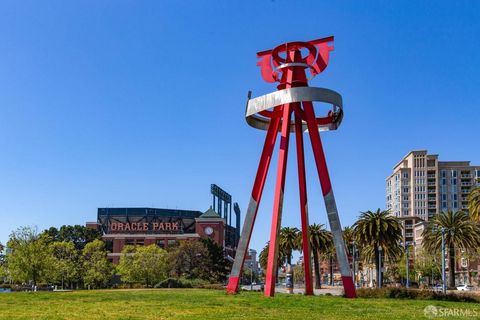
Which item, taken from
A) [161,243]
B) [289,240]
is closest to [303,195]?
[289,240]

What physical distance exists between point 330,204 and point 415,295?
7.77 m

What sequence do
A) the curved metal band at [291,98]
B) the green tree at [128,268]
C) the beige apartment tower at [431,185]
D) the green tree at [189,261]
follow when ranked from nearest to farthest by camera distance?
the curved metal band at [291,98]
the green tree at [128,268]
the green tree at [189,261]
the beige apartment tower at [431,185]

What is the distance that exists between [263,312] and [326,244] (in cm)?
5588

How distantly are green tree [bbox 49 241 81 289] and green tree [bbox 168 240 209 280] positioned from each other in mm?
16165

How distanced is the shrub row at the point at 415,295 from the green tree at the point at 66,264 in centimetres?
5911

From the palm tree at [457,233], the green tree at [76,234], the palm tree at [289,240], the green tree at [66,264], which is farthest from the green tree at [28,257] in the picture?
the green tree at [76,234]

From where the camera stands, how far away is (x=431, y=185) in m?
166

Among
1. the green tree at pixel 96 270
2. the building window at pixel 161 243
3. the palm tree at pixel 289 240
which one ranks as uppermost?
the palm tree at pixel 289 240

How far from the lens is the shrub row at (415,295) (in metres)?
33.6

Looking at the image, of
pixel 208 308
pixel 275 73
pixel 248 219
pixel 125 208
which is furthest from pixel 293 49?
pixel 125 208

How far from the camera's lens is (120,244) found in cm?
12825

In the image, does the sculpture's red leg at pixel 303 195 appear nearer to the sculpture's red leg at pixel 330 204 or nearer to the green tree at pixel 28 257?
the sculpture's red leg at pixel 330 204

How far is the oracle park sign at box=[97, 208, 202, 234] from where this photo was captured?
130m

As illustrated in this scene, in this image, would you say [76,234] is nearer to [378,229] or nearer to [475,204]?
[378,229]
